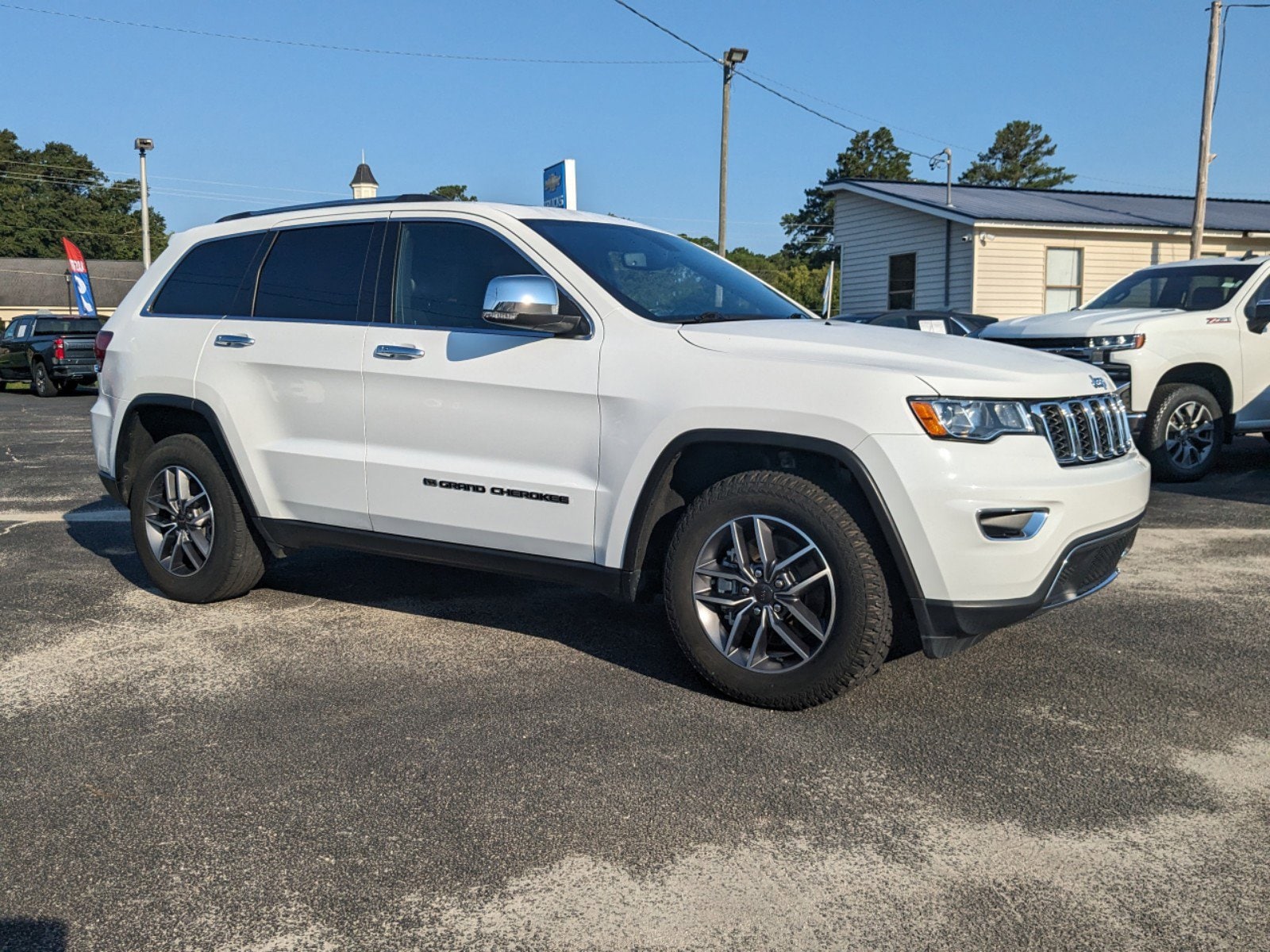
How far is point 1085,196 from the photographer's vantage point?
27859 millimetres

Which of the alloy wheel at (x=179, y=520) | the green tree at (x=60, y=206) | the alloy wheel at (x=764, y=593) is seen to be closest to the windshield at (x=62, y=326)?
the alloy wheel at (x=179, y=520)

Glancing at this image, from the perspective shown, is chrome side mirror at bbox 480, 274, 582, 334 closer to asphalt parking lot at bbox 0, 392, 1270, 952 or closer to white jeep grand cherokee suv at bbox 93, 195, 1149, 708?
white jeep grand cherokee suv at bbox 93, 195, 1149, 708

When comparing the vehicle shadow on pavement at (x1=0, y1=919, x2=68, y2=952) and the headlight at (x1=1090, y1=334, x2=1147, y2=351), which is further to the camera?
the headlight at (x1=1090, y1=334, x2=1147, y2=351)

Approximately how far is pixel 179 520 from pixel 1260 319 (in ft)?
28.1

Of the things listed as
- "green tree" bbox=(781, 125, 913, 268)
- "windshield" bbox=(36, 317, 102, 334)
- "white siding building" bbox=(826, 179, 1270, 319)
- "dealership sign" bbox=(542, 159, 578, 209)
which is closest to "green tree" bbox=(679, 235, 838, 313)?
"green tree" bbox=(781, 125, 913, 268)

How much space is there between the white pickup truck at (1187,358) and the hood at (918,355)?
4.98m

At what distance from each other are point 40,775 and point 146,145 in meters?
37.6

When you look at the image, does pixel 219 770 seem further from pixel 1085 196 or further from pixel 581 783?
pixel 1085 196

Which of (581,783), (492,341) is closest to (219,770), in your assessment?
(581,783)

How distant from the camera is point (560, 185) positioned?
38.9 ft

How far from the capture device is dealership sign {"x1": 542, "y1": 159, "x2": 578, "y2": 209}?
1148cm

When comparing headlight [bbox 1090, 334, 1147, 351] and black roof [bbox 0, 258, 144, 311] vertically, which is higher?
black roof [bbox 0, 258, 144, 311]

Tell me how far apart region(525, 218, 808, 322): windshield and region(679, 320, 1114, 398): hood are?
242 millimetres

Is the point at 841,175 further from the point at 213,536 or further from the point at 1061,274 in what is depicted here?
the point at 213,536
